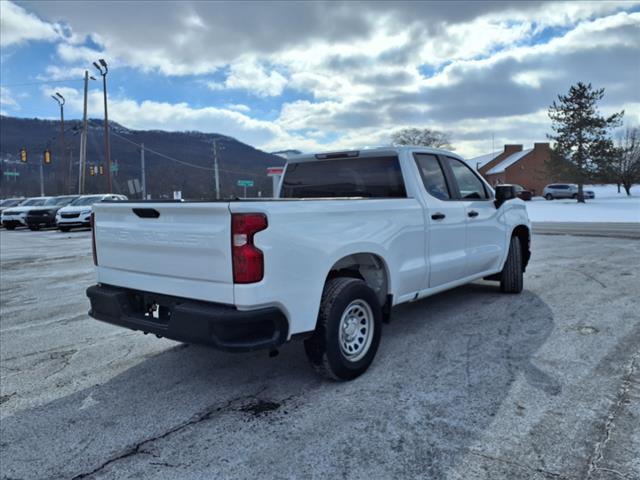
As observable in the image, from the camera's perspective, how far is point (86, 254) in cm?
1364

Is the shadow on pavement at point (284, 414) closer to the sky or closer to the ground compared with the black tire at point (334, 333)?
closer to the ground

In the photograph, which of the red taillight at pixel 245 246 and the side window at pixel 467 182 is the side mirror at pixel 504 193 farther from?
the red taillight at pixel 245 246

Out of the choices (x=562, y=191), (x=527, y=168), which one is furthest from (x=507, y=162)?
(x=562, y=191)

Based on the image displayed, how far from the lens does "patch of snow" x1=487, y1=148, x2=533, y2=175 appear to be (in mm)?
69844

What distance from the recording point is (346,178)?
210 inches

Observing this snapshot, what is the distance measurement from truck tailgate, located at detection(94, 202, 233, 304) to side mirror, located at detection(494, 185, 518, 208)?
398 centimetres

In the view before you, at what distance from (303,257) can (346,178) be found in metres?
2.03

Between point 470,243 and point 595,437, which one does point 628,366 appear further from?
point 470,243

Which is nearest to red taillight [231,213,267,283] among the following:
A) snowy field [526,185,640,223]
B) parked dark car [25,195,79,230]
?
parked dark car [25,195,79,230]

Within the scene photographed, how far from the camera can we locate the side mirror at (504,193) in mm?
6048

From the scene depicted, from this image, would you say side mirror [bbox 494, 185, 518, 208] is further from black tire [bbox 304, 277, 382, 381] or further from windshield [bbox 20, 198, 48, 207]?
windshield [bbox 20, 198, 48, 207]

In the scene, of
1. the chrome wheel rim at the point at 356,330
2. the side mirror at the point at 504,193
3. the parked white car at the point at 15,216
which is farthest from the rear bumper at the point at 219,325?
the parked white car at the point at 15,216

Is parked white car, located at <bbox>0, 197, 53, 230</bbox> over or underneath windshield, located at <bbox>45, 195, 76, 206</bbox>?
underneath

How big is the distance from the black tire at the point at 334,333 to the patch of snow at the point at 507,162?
71026 mm
